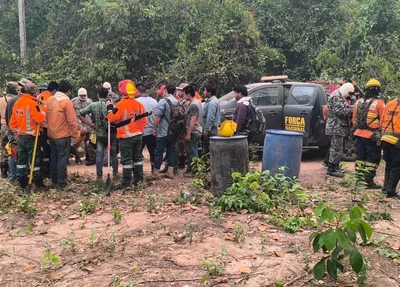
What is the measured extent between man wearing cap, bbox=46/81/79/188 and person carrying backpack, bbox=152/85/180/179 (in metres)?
1.51

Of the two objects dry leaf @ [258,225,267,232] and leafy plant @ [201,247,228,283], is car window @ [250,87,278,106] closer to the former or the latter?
dry leaf @ [258,225,267,232]

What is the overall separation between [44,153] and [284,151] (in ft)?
14.1

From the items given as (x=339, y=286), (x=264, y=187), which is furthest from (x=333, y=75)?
(x=339, y=286)

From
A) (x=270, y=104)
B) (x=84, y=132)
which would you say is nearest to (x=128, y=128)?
(x=84, y=132)

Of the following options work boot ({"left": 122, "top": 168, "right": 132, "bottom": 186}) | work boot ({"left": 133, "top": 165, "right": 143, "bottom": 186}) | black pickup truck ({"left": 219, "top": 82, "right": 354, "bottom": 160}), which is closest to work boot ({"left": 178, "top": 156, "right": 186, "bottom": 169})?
black pickup truck ({"left": 219, "top": 82, "right": 354, "bottom": 160})

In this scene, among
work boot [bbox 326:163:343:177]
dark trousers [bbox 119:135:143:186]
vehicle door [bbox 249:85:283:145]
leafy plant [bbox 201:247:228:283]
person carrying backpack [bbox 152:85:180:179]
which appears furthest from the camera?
vehicle door [bbox 249:85:283:145]

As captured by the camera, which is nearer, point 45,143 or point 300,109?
point 45,143

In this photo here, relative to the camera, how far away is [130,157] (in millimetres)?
7082

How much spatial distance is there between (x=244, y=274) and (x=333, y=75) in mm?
11519

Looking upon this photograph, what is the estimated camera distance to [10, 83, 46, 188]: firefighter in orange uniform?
6.78 metres

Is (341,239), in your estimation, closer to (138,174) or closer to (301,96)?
(138,174)

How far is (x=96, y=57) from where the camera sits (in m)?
13.7

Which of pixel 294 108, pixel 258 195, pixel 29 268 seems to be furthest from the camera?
pixel 294 108

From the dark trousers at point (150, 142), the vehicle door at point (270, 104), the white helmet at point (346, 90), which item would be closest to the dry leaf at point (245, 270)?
the dark trousers at point (150, 142)
